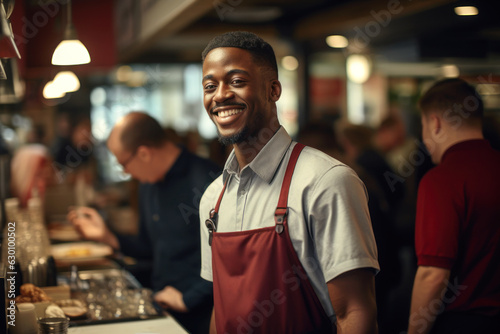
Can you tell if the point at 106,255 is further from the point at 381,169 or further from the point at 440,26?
the point at 440,26

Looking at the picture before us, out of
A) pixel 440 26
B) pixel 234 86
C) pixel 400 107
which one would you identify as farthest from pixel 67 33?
pixel 400 107

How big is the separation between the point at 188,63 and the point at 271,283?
8.63 metres

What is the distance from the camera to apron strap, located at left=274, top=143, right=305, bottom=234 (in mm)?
1737

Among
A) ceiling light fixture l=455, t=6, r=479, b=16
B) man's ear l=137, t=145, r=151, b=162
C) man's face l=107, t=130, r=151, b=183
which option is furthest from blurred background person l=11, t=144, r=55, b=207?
ceiling light fixture l=455, t=6, r=479, b=16

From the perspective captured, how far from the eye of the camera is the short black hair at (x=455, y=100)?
222cm

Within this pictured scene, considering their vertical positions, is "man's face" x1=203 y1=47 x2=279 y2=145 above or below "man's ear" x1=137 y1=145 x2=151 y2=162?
above

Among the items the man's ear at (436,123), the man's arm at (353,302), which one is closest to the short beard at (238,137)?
the man's arm at (353,302)

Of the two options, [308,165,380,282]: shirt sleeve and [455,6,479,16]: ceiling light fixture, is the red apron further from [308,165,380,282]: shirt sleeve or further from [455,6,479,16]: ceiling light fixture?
[455,6,479,16]: ceiling light fixture

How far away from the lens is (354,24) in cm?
480

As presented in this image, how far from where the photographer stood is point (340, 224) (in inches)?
65.3

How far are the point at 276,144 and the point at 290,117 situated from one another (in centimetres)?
990

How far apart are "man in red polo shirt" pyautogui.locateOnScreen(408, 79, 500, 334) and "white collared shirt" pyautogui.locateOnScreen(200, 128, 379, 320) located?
55 cm

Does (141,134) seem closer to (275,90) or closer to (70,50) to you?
(70,50)

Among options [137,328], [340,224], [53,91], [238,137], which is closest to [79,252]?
[53,91]
